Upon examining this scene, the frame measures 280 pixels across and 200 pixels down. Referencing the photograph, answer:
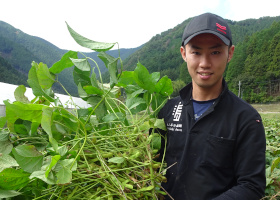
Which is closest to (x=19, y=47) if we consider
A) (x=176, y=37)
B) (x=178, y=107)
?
(x=176, y=37)

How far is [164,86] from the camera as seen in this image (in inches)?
41.9

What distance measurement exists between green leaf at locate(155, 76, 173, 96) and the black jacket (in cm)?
20

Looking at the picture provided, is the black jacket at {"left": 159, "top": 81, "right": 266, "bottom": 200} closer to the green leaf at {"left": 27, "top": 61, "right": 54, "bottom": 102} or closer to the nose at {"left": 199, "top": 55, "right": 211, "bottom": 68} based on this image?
the nose at {"left": 199, "top": 55, "right": 211, "bottom": 68}

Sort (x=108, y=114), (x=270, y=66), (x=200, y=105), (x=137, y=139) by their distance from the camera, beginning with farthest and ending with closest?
(x=270, y=66) → (x=200, y=105) → (x=108, y=114) → (x=137, y=139)

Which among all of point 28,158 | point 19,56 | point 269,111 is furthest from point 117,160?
point 19,56

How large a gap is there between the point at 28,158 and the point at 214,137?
0.76 m

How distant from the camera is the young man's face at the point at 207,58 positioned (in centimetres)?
104

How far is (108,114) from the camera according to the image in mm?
872

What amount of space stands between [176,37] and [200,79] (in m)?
86.5

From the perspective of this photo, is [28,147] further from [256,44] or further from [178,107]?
[256,44]

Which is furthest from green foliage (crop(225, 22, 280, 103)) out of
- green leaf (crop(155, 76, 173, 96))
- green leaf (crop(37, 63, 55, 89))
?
green leaf (crop(37, 63, 55, 89))

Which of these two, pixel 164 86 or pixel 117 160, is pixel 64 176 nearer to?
pixel 117 160

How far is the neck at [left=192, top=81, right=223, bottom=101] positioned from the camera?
116 cm

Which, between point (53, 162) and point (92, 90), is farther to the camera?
point (92, 90)
